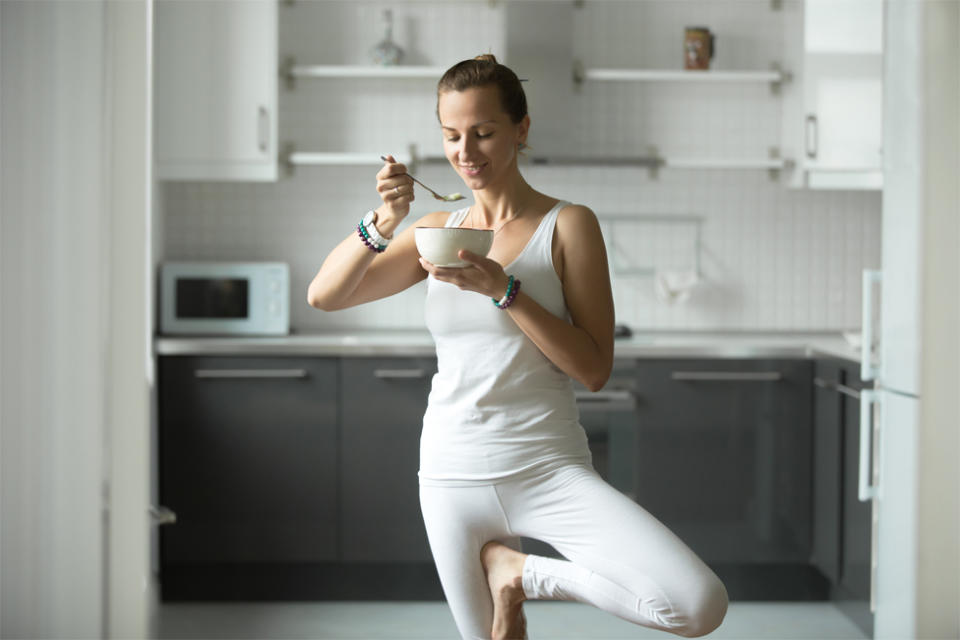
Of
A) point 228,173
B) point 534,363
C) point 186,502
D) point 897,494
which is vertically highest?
point 228,173

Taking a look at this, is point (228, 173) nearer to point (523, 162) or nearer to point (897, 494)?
point (523, 162)

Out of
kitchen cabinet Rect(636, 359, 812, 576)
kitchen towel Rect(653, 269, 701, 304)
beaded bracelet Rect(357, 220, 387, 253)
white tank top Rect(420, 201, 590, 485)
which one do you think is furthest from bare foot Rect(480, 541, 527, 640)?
kitchen towel Rect(653, 269, 701, 304)

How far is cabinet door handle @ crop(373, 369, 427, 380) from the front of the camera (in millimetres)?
3217

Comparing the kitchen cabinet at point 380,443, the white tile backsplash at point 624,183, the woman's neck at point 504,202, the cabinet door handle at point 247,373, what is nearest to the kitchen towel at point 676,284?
the white tile backsplash at point 624,183

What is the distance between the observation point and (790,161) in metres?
3.56

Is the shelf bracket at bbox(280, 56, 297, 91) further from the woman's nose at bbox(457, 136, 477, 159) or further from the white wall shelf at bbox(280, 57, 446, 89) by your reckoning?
the woman's nose at bbox(457, 136, 477, 159)

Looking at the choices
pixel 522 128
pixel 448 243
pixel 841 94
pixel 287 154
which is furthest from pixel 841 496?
pixel 287 154

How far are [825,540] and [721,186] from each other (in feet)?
4.57

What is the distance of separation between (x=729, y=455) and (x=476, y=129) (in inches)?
80.7

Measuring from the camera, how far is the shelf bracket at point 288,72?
3.65m

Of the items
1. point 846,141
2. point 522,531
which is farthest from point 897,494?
point 846,141

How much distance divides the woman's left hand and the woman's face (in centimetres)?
16

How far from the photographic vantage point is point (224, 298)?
3436 mm

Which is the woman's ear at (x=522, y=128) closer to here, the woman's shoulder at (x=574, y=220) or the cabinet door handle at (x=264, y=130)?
the woman's shoulder at (x=574, y=220)
